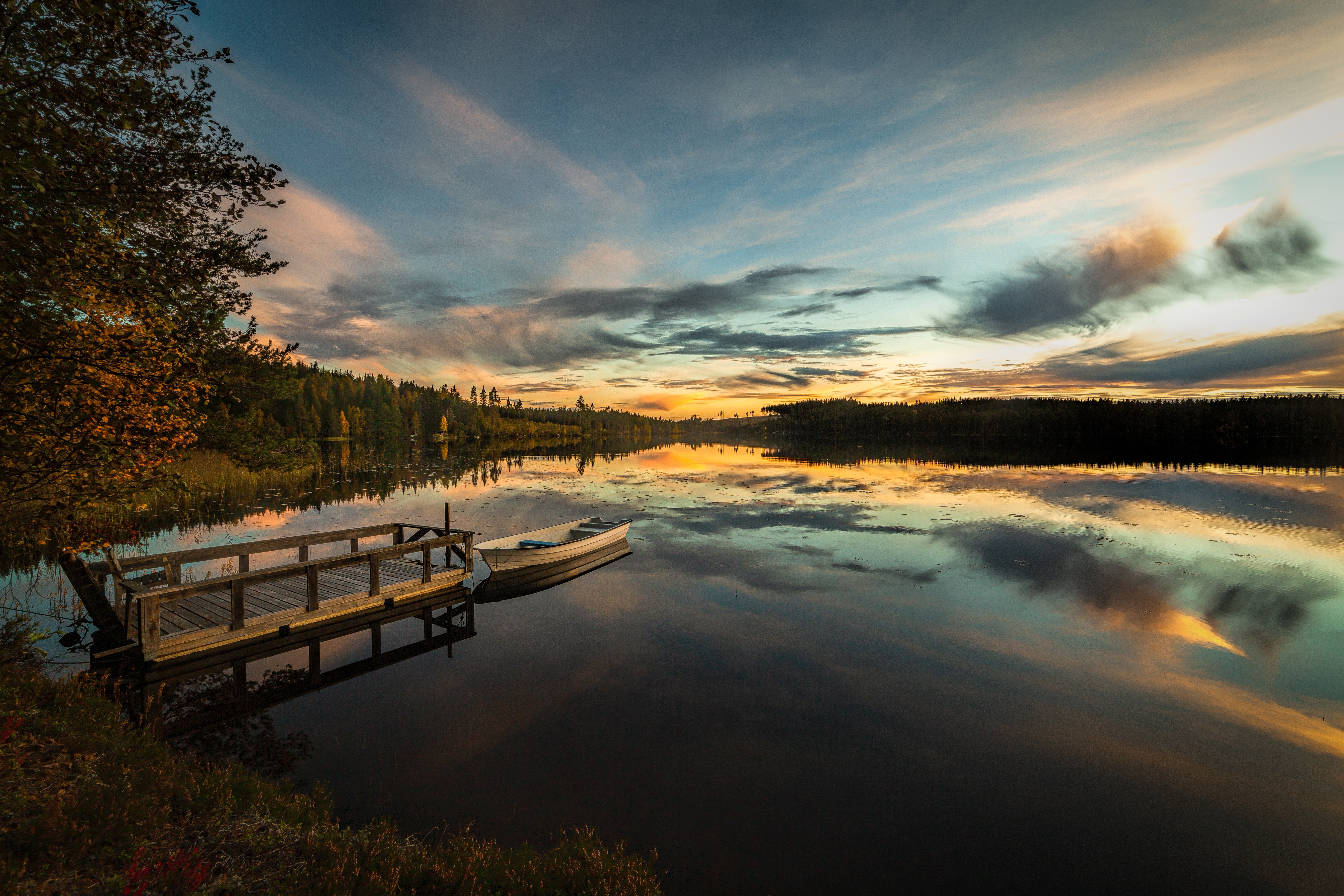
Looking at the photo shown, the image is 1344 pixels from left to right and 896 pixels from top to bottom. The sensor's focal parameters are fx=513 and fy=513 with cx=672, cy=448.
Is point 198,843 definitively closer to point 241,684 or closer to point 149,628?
point 241,684

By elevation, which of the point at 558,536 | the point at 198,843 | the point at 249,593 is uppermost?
the point at 198,843

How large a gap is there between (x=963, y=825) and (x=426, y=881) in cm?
725

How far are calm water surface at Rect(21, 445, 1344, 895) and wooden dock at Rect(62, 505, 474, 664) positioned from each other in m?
1.03

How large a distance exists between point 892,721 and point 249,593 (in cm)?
1730

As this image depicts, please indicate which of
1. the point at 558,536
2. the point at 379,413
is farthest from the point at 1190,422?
the point at 379,413

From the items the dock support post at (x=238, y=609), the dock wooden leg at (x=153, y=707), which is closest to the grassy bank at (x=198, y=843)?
the dock wooden leg at (x=153, y=707)

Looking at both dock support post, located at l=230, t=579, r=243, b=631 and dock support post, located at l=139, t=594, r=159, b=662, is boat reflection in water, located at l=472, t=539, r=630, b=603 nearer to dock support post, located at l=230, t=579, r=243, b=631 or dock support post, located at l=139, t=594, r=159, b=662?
dock support post, located at l=230, t=579, r=243, b=631

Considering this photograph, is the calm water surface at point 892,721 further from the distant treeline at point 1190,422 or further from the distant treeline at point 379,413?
the distant treeline at point 1190,422

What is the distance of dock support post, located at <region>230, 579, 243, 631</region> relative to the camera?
39.9 ft

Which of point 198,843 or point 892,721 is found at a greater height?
point 198,843

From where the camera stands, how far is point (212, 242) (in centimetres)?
1324

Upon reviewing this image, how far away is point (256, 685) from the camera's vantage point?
1148cm

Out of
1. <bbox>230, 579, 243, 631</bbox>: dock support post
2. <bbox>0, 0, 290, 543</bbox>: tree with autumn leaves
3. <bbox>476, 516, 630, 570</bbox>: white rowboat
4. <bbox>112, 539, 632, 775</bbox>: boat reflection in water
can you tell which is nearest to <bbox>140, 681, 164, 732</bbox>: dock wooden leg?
<bbox>112, 539, 632, 775</bbox>: boat reflection in water

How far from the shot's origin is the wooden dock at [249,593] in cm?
1157
